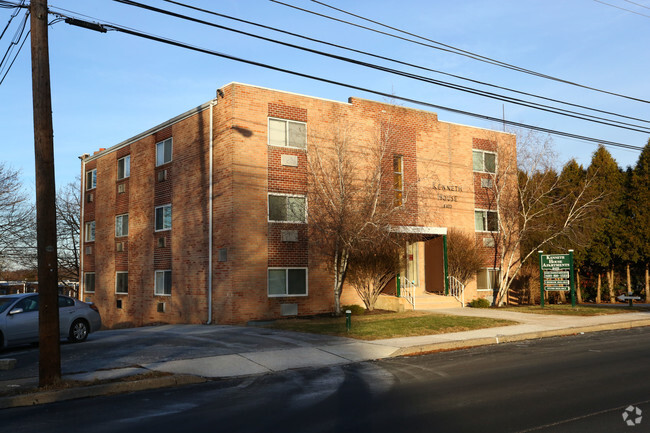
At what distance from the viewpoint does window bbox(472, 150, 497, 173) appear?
96.5ft

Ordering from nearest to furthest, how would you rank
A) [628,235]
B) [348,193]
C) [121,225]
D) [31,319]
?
[31,319]
[348,193]
[121,225]
[628,235]

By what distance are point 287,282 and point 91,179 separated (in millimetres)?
17820

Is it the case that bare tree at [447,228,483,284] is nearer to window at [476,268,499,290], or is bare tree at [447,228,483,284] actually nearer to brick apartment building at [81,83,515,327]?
brick apartment building at [81,83,515,327]

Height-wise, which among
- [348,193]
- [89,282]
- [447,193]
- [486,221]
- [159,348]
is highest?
[447,193]

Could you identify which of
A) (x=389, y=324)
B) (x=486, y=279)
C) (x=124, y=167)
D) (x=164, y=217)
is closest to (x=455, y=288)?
(x=486, y=279)

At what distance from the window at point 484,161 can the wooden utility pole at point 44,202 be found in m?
22.8

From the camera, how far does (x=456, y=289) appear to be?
27141mm

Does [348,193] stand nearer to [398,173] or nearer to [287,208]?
[287,208]

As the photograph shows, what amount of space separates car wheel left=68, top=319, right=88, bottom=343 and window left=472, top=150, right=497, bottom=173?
19.8 metres

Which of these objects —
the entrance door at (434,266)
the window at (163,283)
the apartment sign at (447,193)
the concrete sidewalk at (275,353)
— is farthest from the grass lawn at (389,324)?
the apartment sign at (447,193)

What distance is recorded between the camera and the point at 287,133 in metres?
23.4

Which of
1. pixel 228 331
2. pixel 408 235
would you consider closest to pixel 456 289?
pixel 408 235

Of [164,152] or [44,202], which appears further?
[164,152]

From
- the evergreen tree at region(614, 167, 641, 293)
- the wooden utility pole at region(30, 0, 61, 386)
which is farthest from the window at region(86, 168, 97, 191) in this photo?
the evergreen tree at region(614, 167, 641, 293)
